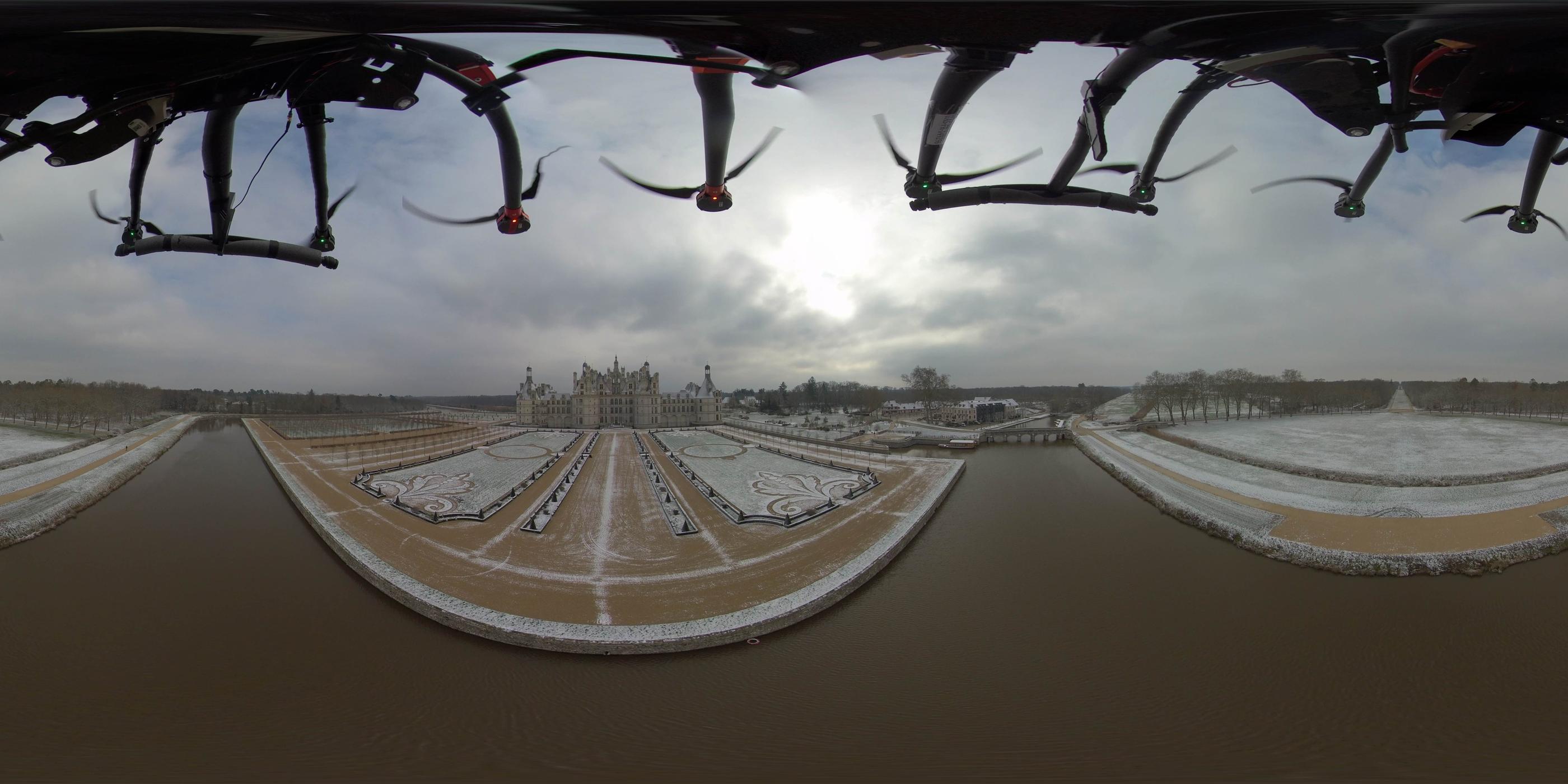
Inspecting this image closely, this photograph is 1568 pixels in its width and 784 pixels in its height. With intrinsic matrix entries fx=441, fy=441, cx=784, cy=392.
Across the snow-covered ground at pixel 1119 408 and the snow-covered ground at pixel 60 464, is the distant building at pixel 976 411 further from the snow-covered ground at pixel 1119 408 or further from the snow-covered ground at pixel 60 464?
the snow-covered ground at pixel 60 464

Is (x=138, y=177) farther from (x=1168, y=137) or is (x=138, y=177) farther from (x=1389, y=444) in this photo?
(x=1389, y=444)

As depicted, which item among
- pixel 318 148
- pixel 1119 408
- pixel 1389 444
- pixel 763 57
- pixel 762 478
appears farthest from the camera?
pixel 1119 408

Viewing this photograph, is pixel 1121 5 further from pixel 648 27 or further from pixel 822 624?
pixel 822 624

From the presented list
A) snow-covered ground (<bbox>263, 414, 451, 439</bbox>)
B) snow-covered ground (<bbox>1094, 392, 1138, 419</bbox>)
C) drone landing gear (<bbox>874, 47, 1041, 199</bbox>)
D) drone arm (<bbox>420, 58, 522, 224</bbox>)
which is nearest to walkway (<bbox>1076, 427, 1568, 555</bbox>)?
snow-covered ground (<bbox>1094, 392, 1138, 419</bbox>)

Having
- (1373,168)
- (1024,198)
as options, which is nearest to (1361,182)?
(1373,168)

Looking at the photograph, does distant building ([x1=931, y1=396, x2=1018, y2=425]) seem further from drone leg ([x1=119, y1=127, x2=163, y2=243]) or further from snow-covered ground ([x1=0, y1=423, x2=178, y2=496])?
snow-covered ground ([x1=0, y1=423, x2=178, y2=496])

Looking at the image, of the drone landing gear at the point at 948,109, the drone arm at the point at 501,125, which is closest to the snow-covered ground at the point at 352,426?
the drone arm at the point at 501,125

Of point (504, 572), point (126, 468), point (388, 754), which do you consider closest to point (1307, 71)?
point (504, 572)
